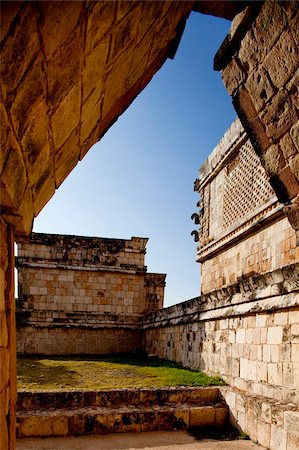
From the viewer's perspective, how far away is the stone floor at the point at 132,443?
515 cm

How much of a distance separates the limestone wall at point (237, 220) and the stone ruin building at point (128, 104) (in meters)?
0.57

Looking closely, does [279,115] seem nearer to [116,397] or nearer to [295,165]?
[295,165]

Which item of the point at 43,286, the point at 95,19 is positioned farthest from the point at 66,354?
the point at 95,19

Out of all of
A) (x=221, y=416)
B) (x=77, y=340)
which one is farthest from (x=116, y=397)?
(x=77, y=340)

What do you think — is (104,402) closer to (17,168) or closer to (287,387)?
(287,387)

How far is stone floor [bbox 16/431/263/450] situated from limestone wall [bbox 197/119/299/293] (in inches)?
141

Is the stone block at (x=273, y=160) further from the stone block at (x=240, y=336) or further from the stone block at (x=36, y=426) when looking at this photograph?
the stone block at (x=36, y=426)

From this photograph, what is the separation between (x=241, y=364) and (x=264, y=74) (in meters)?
5.31

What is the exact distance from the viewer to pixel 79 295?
1441cm

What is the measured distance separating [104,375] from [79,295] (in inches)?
228

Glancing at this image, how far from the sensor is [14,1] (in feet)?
3.37

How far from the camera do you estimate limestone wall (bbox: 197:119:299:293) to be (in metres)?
7.72

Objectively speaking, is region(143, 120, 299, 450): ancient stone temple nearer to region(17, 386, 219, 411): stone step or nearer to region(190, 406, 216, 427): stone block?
region(190, 406, 216, 427): stone block

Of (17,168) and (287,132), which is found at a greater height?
(287,132)
